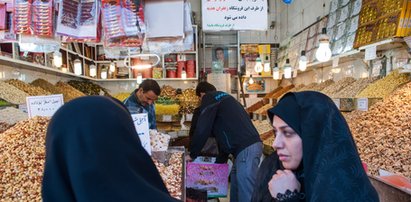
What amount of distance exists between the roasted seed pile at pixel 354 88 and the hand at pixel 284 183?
300 cm

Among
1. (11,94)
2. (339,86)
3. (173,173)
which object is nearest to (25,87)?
(11,94)

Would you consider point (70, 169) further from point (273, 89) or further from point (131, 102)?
point (273, 89)

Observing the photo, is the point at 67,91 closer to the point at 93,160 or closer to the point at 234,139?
the point at 234,139

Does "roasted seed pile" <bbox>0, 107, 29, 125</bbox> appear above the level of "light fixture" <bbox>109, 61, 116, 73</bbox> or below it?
below

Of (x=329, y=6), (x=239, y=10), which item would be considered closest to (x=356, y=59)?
(x=329, y=6)

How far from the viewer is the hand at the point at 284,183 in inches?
57.7

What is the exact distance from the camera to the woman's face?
1.51m

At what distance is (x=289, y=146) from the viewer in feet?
5.01

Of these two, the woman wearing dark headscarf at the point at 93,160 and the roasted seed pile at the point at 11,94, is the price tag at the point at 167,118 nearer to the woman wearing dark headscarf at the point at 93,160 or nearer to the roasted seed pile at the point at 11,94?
the roasted seed pile at the point at 11,94

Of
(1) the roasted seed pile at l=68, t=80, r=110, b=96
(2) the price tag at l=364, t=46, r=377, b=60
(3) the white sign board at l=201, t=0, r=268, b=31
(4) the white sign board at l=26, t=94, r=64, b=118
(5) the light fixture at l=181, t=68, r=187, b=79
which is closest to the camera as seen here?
(4) the white sign board at l=26, t=94, r=64, b=118

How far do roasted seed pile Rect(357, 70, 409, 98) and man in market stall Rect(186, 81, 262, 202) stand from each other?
4.71ft

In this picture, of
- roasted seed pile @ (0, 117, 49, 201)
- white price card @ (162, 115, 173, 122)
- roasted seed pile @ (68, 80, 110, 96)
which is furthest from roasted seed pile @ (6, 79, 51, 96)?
roasted seed pile @ (0, 117, 49, 201)

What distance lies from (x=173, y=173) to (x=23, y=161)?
93 centimetres

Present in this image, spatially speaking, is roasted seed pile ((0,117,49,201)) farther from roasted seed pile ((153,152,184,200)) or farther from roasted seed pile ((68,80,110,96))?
roasted seed pile ((68,80,110,96))
